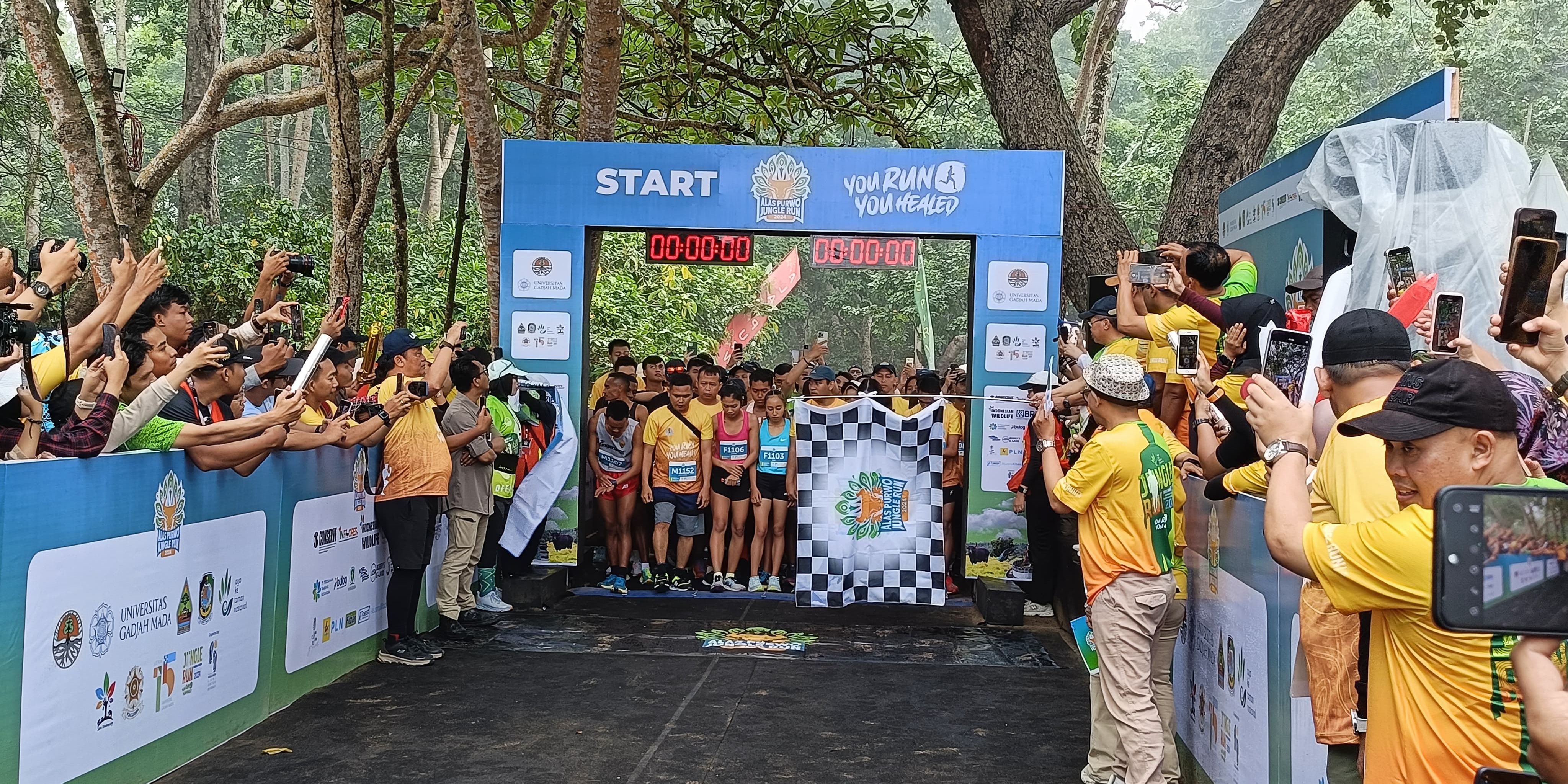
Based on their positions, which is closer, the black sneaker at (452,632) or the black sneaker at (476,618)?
the black sneaker at (452,632)

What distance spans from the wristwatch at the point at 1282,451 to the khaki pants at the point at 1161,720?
2.33 metres

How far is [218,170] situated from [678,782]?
3518 centimetres

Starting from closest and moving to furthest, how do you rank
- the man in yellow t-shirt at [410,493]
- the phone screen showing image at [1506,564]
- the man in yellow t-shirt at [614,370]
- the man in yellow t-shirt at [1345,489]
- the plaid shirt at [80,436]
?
the phone screen showing image at [1506,564]
the man in yellow t-shirt at [1345,489]
the plaid shirt at [80,436]
the man in yellow t-shirt at [410,493]
the man in yellow t-shirt at [614,370]

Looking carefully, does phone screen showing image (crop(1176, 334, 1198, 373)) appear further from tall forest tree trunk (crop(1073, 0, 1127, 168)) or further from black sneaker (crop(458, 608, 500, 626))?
tall forest tree trunk (crop(1073, 0, 1127, 168))

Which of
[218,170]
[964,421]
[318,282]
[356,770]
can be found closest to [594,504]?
[964,421]

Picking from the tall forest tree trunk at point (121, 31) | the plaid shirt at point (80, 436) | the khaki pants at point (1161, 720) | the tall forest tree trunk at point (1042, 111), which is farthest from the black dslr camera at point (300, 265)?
the tall forest tree trunk at point (121, 31)

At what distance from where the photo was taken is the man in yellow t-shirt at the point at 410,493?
773 cm

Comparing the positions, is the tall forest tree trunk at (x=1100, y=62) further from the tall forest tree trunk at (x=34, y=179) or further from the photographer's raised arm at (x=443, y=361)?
the tall forest tree trunk at (x=34, y=179)

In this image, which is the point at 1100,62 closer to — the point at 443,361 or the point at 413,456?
the point at 443,361

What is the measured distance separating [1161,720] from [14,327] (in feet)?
15.2

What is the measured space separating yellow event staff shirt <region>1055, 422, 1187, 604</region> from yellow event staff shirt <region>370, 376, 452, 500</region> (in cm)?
402

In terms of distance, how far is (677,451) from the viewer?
10500mm

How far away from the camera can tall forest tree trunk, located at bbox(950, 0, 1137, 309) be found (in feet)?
35.3

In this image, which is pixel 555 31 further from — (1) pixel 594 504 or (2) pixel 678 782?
(2) pixel 678 782
